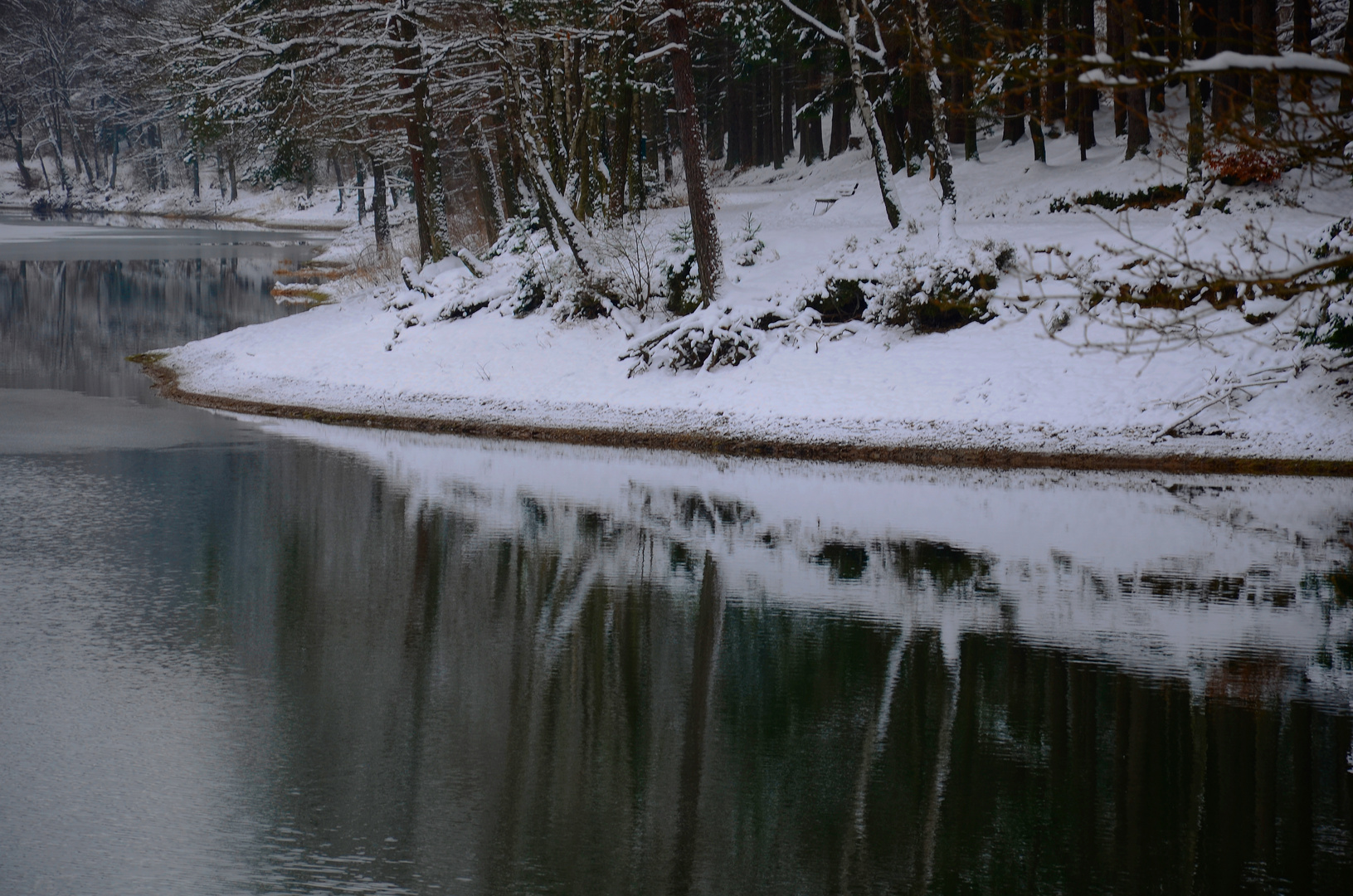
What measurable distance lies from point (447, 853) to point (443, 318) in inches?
974

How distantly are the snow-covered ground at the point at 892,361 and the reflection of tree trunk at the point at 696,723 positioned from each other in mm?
6575

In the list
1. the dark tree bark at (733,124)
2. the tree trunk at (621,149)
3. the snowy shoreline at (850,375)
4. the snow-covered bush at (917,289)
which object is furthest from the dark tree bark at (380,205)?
the snow-covered bush at (917,289)

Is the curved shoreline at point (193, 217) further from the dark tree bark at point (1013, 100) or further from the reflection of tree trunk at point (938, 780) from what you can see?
the reflection of tree trunk at point (938, 780)

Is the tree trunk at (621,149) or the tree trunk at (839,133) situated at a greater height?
the tree trunk at (839,133)

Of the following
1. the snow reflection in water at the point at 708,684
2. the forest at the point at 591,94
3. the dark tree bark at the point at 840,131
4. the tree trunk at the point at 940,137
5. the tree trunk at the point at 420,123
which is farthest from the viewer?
the dark tree bark at the point at 840,131

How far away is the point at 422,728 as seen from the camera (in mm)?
8305

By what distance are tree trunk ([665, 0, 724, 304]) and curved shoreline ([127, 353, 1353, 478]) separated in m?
5.45

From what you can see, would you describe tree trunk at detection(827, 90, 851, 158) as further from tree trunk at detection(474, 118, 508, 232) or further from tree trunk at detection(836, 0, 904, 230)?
tree trunk at detection(836, 0, 904, 230)

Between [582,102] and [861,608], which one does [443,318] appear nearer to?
[582,102]

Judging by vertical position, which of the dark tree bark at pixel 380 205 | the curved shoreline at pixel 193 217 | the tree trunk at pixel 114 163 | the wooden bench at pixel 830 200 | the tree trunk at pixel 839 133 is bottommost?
the wooden bench at pixel 830 200

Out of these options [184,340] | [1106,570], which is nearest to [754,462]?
[1106,570]

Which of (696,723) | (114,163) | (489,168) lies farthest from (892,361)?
(114,163)

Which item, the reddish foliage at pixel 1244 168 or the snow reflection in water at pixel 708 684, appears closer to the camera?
the snow reflection in water at pixel 708 684

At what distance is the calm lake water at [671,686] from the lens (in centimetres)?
674
